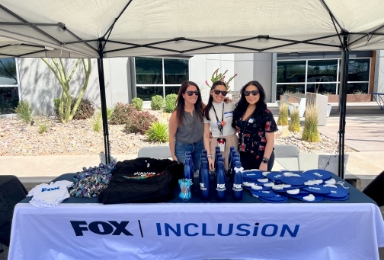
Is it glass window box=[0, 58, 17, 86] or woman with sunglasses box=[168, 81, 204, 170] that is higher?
glass window box=[0, 58, 17, 86]

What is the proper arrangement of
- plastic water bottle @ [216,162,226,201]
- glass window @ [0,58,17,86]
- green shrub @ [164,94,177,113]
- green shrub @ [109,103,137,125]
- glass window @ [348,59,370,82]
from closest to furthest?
plastic water bottle @ [216,162,226,201], green shrub @ [109,103,137,125], glass window @ [0,58,17,86], green shrub @ [164,94,177,113], glass window @ [348,59,370,82]

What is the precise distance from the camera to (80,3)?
98.7 inches

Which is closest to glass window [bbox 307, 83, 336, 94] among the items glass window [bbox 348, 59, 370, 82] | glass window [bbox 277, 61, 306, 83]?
glass window [bbox 277, 61, 306, 83]

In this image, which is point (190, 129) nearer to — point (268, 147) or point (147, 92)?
point (268, 147)

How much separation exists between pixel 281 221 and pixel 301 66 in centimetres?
1615

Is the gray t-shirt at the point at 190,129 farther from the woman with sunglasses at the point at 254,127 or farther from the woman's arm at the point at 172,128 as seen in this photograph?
the woman with sunglasses at the point at 254,127

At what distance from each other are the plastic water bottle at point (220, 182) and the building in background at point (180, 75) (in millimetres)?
9452

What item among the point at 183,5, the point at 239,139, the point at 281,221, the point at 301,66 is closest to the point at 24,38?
the point at 183,5

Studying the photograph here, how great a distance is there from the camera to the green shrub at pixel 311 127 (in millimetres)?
7125

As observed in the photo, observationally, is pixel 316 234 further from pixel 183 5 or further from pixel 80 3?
pixel 80 3

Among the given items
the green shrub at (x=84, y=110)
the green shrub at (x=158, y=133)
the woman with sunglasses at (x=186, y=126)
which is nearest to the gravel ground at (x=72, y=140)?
the green shrub at (x=158, y=133)

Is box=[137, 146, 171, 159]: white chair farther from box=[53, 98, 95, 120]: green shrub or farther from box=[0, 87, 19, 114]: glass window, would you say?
box=[0, 87, 19, 114]: glass window

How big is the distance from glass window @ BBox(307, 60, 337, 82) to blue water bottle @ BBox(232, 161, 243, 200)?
53.4 feet

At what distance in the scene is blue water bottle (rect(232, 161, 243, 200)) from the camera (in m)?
1.85
